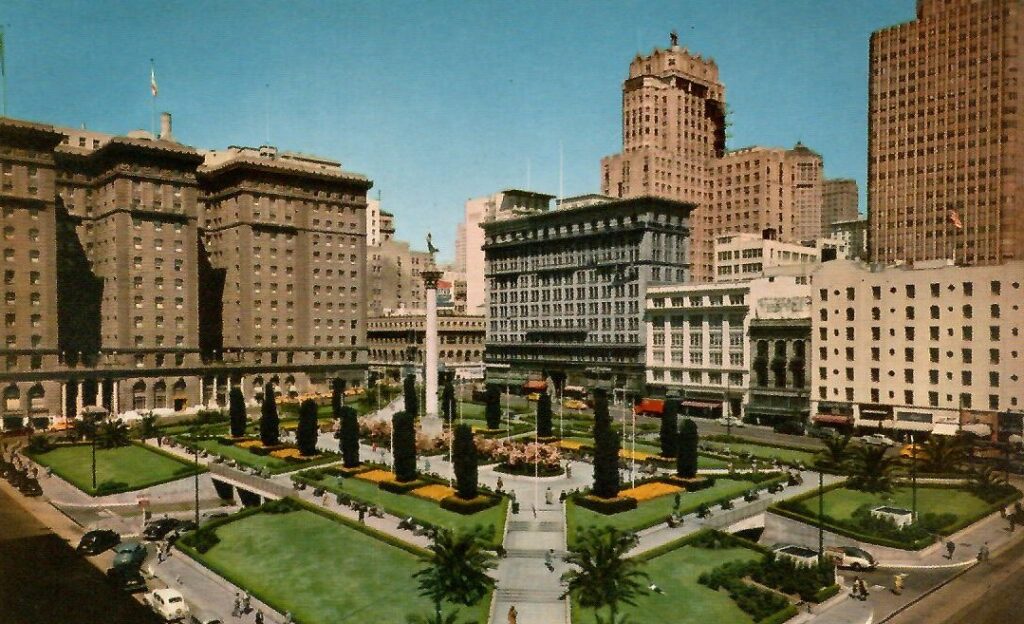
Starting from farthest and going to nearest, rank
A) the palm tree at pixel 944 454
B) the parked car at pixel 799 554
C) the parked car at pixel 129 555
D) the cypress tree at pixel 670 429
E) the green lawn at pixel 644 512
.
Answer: the cypress tree at pixel 670 429 → the palm tree at pixel 944 454 → the green lawn at pixel 644 512 → the parked car at pixel 129 555 → the parked car at pixel 799 554

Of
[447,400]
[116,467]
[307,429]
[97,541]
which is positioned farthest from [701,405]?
[97,541]

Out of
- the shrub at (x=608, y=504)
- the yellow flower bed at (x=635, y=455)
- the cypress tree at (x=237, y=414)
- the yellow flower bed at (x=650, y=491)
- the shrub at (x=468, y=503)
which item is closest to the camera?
the shrub at (x=608, y=504)

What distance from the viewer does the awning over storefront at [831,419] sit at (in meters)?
93.5

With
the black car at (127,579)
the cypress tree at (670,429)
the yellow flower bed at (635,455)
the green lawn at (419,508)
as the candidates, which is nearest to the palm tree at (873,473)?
the cypress tree at (670,429)

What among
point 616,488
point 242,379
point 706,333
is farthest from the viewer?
point 242,379

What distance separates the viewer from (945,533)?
5566cm

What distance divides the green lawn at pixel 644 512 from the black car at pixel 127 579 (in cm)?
2978

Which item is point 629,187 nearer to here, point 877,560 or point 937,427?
point 937,427

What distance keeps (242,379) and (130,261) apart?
2897 centimetres

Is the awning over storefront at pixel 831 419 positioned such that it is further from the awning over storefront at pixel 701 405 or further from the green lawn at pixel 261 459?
the green lawn at pixel 261 459

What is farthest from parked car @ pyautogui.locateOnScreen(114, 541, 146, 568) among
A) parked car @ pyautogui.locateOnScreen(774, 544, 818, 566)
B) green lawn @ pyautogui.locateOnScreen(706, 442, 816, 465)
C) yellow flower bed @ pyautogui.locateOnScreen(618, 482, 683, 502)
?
green lawn @ pyautogui.locateOnScreen(706, 442, 816, 465)

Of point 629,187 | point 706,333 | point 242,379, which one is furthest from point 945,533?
point 629,187

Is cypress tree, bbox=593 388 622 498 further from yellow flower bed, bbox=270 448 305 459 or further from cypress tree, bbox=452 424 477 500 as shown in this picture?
yellow flower bed, bbox=270 448 305 459

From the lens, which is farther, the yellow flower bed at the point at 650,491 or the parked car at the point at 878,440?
the parked car at the point at 878,440
